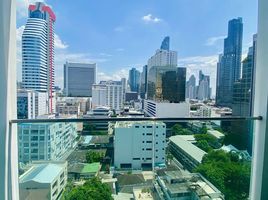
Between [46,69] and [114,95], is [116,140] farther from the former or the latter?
[46,69]

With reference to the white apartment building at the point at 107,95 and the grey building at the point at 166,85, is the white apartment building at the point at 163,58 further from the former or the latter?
the white apartment building at the point at 107,95

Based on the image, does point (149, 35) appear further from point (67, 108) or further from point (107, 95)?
point (67, 108)

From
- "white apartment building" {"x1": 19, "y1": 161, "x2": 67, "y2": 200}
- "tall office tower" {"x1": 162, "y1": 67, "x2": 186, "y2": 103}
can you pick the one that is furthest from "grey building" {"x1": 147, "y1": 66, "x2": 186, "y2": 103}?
"white apartment building" {"x1": 19, "y1": 161, "x2": 67, "y2": 200}

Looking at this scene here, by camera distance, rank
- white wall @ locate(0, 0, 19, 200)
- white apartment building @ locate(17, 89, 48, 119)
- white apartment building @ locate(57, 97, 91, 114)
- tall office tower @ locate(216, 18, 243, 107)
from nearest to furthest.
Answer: white wall @ locate(0, 0, 19, 200) < white apartment building @ locate(17, 89, 48, 119) < white apartment building @ locate(57, 97, 91, 114) < tall office tower @ locate(216, 18, 243, 107)

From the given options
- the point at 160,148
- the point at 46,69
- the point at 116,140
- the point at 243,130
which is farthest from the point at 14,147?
the point at 243,130

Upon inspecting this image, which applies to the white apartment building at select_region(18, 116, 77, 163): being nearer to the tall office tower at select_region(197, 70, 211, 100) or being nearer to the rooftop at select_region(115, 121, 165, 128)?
the rooftop at select_region(115, 121, 165, 128)

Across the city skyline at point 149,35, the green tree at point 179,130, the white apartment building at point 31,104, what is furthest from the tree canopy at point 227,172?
the white apartment building at point 31,104
